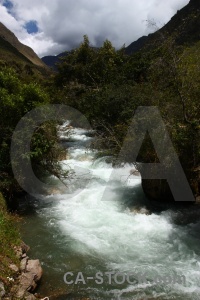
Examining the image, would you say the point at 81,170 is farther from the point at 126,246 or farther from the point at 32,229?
the point at 126,246

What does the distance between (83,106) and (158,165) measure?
15.2m

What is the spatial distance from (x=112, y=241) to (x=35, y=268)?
9.98ft

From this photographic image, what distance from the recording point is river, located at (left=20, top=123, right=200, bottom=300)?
7.59 m

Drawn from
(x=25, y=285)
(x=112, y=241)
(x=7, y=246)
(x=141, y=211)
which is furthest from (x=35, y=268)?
(x=141, y=211)

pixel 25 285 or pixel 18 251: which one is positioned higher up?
pixel 18 251

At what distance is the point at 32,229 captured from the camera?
35.4 ft

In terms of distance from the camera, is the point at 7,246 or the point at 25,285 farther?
the point at 7,246

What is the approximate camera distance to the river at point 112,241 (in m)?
7.59

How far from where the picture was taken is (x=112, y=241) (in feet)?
32.8

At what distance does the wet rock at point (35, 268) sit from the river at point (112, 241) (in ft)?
0.79

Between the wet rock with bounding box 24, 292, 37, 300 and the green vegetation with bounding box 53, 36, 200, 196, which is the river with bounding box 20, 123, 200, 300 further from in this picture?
the green vegetation with bounding box 53, 36, 200, 196

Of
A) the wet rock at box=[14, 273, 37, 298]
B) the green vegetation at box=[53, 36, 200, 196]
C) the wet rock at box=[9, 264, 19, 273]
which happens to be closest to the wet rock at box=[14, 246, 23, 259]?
the wet rock at box=[9, 264, 19, 273]

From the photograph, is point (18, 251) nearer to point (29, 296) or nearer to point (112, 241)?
point (29, 296)

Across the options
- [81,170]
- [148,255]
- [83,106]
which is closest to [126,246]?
[148,255]
